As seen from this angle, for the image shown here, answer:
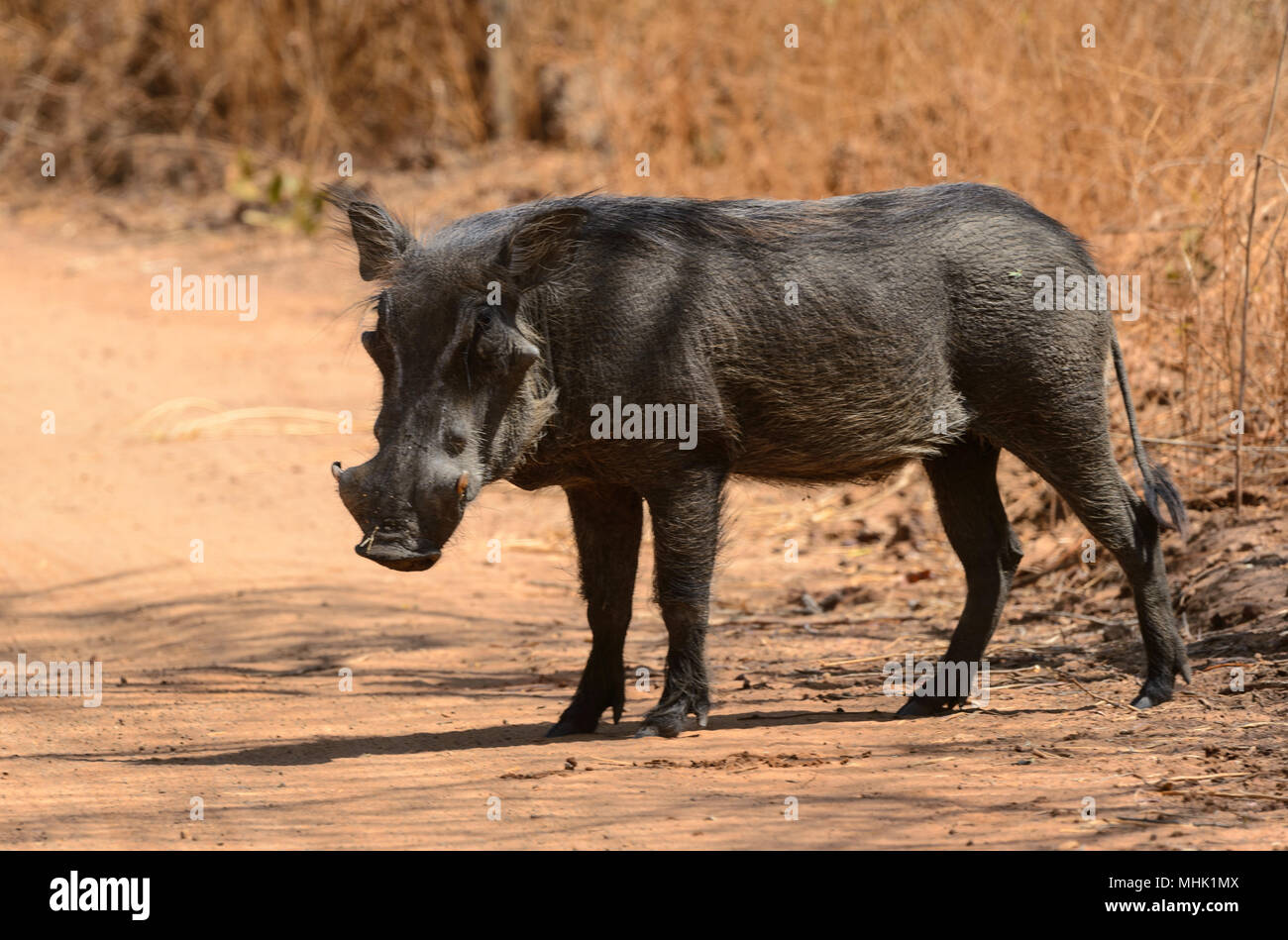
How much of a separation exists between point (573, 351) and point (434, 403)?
0.48 meters

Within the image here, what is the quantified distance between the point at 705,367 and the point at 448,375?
0.77m

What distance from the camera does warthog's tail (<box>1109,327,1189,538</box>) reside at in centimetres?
498

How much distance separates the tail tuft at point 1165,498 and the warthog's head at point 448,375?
1986mm

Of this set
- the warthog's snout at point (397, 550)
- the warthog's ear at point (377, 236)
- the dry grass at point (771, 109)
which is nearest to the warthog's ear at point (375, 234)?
the warthog's ear at point (377, 236)

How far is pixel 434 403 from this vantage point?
433 cm

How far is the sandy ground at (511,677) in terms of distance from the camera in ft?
12.6

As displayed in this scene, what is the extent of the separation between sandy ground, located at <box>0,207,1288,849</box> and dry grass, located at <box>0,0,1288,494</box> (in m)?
1.23

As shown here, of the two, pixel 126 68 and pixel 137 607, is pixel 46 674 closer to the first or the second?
pixel 137 607

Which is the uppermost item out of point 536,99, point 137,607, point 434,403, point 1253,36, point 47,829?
point 536,99

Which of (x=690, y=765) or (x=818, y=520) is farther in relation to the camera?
(x=818, y=520)

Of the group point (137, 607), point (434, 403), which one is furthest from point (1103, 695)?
point (137, 607)

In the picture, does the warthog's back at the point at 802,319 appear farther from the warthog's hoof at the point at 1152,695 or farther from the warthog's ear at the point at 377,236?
the warthog's hoof at the point at 1152,695
